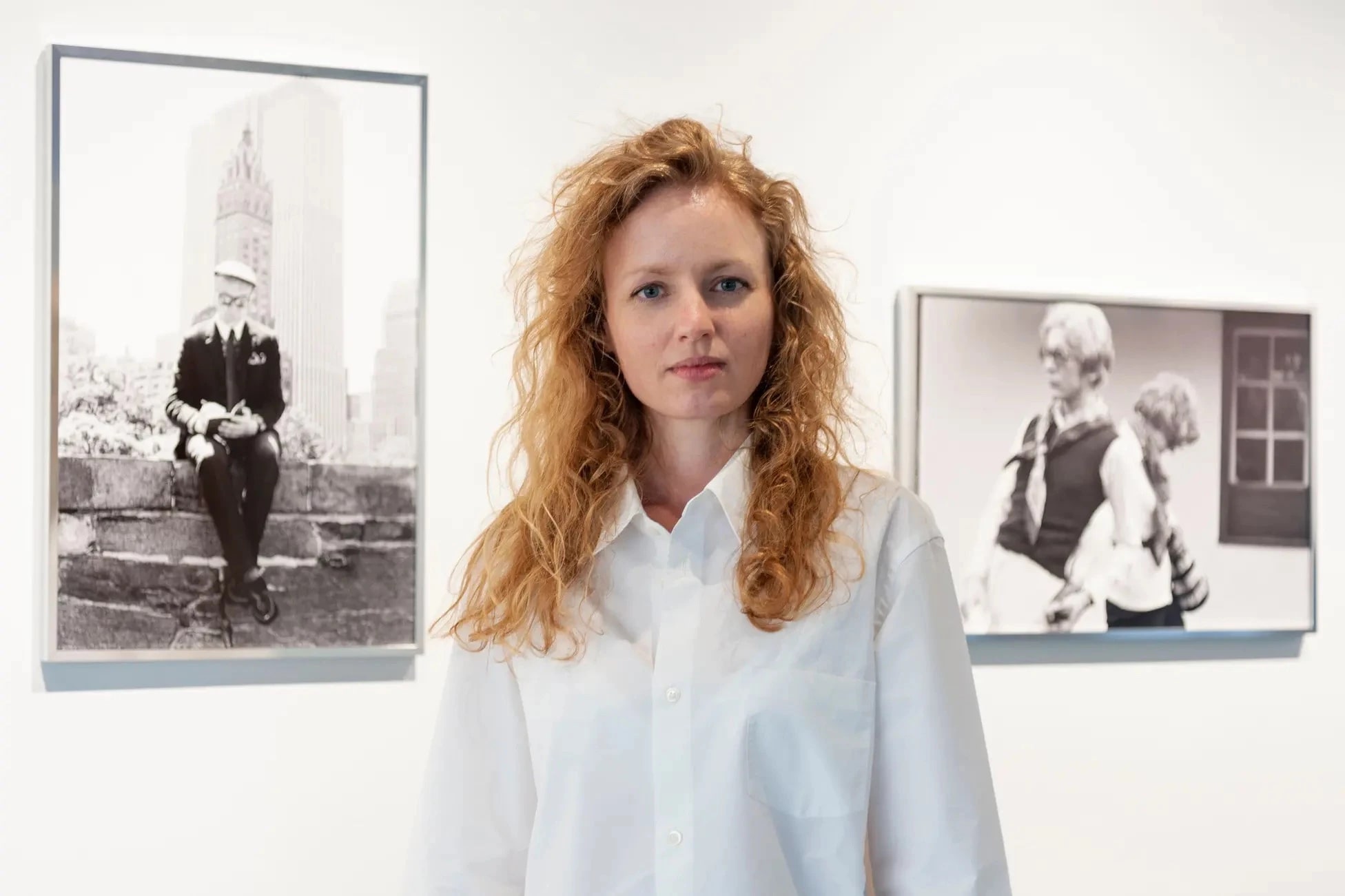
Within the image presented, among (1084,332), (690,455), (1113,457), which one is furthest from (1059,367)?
(690,455)

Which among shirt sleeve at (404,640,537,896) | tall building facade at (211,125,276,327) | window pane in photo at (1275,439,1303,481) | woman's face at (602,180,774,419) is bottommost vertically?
shirt sleeve at (404,640,537,896)

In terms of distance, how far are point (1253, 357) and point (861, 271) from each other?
2.60ft

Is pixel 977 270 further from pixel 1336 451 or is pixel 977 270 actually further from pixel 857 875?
pixel 857 875

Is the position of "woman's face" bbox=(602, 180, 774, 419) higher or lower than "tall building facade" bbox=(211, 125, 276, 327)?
lower

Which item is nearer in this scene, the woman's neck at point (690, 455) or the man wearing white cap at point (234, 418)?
the woman's neck at point (690, 455)

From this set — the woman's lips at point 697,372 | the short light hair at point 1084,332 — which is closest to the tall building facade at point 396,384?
the woman's lips at point 697,372

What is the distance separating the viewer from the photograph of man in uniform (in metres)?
2.34

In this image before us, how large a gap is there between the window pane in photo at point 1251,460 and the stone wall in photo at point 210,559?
1524mm

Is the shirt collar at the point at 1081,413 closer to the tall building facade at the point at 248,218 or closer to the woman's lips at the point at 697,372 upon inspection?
the woman's lips at the point at 697,372

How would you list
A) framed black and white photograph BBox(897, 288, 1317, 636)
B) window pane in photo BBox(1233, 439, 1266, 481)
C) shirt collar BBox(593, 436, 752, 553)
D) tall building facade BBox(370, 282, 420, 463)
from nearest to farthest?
shirt collar BBox(593, 436, 752, 553), tall building facade BBox(370, 282, 420, 463), framed black and white photograph BBox(897, 288, 1317, 636), window pane in photo BBox(1233, 439, 1266, 481)

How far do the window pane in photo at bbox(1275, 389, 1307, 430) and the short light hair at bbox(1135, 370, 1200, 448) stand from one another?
0.18 m

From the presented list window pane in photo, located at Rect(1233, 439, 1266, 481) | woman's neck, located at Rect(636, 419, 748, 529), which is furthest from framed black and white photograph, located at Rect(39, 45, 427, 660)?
window pane in photo, located at Rect(1233, 439, 1266, 481)

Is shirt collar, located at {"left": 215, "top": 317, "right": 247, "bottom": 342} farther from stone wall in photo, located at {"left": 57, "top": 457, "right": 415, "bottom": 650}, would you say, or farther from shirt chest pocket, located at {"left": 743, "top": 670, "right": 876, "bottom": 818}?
shirt chest pocket, located at {"left": 743, "top": 670, "right": 876, "bottom": 818}

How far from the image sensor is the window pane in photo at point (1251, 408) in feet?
8.07
